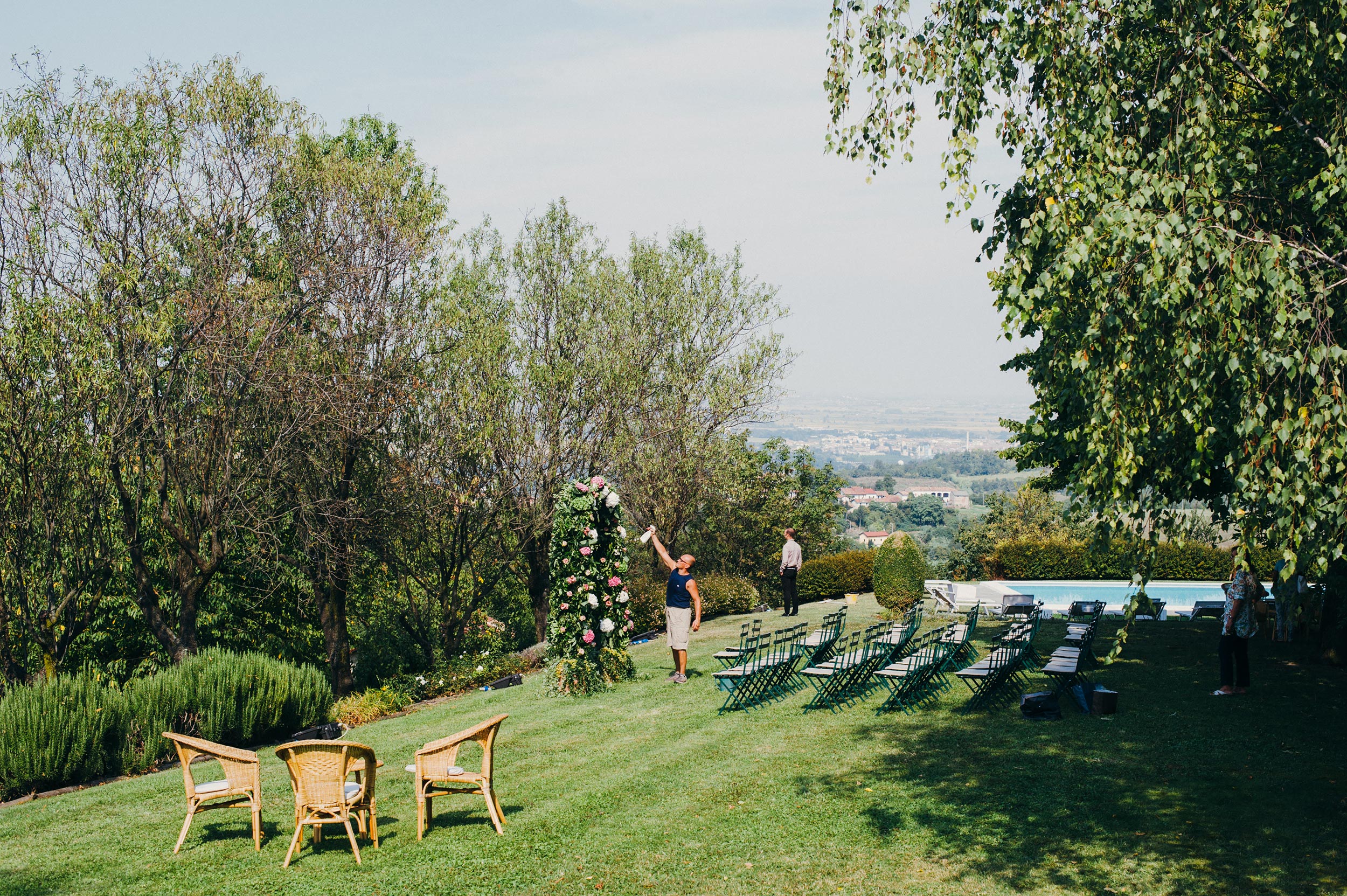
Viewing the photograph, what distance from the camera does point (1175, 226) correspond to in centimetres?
508

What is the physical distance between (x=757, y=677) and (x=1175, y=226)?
8115 mm

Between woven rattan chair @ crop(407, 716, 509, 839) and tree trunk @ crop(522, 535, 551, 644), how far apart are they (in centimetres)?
1344

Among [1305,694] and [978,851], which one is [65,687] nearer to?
[978,851]

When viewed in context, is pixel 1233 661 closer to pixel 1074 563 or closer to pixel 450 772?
pixel 450 772

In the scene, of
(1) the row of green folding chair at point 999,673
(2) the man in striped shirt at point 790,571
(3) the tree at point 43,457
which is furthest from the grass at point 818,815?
(2) the man in striped shirt at point 790,571

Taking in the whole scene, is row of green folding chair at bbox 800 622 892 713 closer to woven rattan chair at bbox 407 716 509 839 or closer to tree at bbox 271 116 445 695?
woven rattan chair at bbox 407 716 509 839

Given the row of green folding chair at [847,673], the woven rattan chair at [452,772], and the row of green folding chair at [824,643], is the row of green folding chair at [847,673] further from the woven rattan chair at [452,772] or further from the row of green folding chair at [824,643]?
the woven rattan chair at [452,772]

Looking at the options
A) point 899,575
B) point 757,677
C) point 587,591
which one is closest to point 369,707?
point 587,591

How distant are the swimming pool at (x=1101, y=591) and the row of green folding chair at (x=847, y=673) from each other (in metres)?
14.8

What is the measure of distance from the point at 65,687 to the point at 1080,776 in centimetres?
1049

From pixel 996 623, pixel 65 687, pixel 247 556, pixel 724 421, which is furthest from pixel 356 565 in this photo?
pixel 996 623

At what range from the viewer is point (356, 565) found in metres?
18.7

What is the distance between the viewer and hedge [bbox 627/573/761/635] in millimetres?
20422

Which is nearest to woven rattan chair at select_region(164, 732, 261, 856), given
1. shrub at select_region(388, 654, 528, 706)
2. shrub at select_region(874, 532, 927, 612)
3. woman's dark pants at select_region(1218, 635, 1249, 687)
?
shrub at select_region(388, 654, 528, 706)
